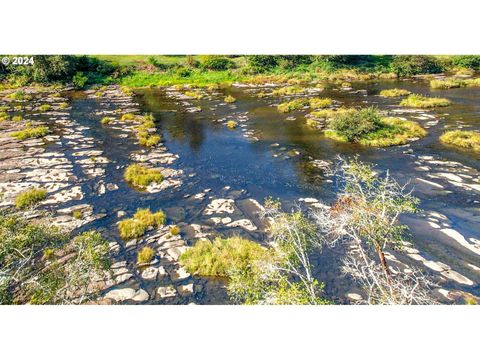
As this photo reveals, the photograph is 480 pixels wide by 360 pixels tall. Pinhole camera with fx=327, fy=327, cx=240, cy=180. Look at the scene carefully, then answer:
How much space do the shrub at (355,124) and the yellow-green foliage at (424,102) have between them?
680cm

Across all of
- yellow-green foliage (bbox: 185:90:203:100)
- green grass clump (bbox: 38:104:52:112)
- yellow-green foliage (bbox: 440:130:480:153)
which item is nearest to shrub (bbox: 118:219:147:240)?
yellow-green foliage (bbox: 440:130:480:153)

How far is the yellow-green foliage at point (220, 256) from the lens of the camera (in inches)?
345

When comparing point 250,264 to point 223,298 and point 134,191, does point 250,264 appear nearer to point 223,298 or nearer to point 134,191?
point 223,298

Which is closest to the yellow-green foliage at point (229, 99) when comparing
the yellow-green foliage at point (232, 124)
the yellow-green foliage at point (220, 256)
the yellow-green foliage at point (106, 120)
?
the yellow-green foliage at point (232, 124)

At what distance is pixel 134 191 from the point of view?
13000 millimetres

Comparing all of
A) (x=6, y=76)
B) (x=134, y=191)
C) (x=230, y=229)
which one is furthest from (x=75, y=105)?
(x=230, y=229)

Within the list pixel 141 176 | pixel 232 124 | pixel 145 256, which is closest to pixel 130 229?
pixel 145 256

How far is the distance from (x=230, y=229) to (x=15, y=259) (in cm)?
579

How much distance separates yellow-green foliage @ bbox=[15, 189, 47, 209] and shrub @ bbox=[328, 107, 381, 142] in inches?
563

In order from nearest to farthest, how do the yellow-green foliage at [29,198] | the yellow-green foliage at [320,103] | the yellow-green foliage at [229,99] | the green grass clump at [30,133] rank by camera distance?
the yellow-green foliage at [29,198] < the green grass clump at [30,133] < the yellow-green foliage at [320,103] < the yellow-green foliage at [229,99]

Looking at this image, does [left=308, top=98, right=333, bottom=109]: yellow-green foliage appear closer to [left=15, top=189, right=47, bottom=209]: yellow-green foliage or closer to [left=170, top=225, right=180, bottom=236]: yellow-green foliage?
[left=170, top=225, right=180, bottom=236]: yellow-green foliage

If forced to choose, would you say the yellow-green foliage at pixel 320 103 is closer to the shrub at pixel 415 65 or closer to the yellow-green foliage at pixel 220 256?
the shrub at pixel 415 65

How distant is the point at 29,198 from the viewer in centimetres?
1159

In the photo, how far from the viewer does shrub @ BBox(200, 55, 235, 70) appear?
115ft
